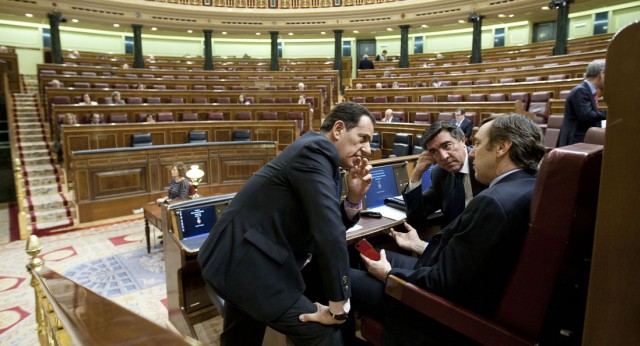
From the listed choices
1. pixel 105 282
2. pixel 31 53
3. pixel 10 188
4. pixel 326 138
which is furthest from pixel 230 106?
pixel 31 53

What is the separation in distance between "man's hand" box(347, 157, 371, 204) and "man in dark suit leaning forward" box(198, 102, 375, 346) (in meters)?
0.15

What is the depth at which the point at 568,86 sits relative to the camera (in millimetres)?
6238

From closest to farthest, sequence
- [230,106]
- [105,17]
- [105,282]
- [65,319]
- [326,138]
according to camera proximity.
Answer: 1. [65,319]
2. [326,138]
3. [105,282]
4. [230,106]
5. [105,17]

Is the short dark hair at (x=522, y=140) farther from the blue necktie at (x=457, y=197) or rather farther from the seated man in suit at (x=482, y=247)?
the blue necktie at (x=457, y=197)

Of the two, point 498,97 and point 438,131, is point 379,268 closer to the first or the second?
point 438,131

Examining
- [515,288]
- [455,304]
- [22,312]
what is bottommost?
[22,312]

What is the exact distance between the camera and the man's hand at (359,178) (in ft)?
4.92

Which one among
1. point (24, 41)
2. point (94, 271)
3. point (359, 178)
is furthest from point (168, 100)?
point (24, 41)

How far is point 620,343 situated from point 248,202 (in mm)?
1000

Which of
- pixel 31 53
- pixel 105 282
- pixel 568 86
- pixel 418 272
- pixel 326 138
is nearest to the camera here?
pixel 326 138

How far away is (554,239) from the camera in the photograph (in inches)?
43.5

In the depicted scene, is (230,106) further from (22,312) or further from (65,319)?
(65,319)

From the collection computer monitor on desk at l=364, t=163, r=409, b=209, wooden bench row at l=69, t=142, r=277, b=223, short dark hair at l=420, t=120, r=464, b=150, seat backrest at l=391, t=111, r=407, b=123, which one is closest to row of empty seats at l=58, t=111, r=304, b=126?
wooden bench row at l=69, t=142, r=277, b=223

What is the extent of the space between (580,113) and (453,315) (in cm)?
243
